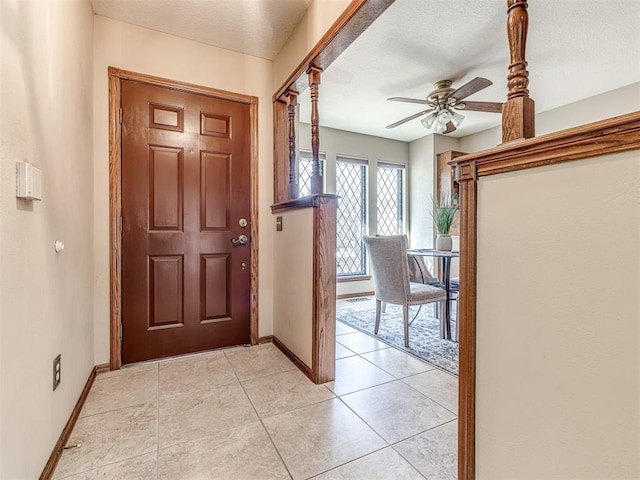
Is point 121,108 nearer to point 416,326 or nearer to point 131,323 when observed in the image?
point 131,323

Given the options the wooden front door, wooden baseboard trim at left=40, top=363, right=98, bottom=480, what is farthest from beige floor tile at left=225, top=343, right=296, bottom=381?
wooden baseboard trim at left=40, top=363, right=98, bottom=480

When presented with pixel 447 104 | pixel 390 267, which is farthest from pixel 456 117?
pixel 390 267

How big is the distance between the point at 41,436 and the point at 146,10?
8.23ft

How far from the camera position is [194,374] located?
2105 millimetres

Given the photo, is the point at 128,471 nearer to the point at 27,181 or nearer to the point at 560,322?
the point at 27,181

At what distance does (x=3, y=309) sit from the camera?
0.92m

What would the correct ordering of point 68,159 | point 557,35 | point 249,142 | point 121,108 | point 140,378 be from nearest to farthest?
point 68,159 < point 140,378 < point 121,108 < point 557,35 < point 249,142

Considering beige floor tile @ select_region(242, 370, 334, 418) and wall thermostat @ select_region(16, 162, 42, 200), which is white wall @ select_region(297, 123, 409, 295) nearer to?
beige floor tile @ select_region(242, 370, 334, 418)

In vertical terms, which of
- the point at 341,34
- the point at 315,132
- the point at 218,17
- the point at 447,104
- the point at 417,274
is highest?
the point at 218,17

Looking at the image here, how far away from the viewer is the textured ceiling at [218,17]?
6.91ft

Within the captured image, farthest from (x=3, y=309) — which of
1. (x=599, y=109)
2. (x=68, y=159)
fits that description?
(x=599, y=109)

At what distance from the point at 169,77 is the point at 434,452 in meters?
2.89

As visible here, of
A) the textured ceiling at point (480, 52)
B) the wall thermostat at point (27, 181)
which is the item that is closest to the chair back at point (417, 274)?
the textured ceiling at point (480, 52)

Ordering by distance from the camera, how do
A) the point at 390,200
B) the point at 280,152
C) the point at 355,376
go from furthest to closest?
the point at 390,200
the point at 280,152
the point at 355,376
